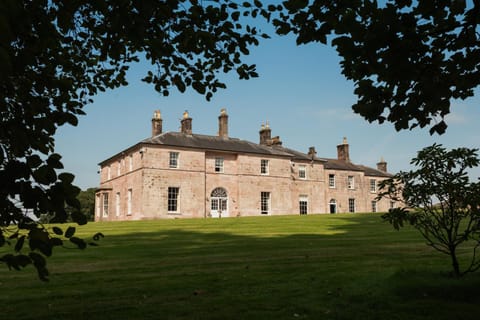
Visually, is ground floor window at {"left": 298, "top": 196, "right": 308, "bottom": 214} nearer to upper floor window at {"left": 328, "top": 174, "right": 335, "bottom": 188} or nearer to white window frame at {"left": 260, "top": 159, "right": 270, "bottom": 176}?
upper floor window at {"left": 328, "top": 174, "right": 335, "bottom": 188}

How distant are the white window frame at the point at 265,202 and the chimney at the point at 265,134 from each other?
713 centimetres

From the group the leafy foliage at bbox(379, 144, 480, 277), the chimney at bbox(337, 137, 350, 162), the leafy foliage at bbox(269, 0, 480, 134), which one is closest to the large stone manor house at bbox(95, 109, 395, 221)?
the chimney at bbox(337, 137, 350, 162)

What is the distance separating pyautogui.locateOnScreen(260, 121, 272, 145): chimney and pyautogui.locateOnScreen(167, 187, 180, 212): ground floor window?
536 inches

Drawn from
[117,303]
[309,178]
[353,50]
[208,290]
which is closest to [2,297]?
[117,303]

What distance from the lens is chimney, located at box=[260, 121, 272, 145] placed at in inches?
1896

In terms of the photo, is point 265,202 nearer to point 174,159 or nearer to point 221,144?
point 221,144

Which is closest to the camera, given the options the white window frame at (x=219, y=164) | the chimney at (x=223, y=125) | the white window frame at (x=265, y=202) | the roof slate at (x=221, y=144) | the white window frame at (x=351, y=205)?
the roof slate at (x=221, y=144)

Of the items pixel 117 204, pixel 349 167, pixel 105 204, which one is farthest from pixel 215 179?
pixel 349 167

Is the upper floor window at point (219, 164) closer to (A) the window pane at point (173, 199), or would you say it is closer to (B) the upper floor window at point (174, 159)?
(B) the upper floor window at point (174, 159)

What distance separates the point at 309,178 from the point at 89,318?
1663 inches

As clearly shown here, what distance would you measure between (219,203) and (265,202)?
5092 mm

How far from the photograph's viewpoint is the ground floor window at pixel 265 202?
42734mm

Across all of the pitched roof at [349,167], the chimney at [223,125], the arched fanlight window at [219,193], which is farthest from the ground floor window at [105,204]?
the pitched roof at [349,167]

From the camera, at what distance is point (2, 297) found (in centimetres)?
699
